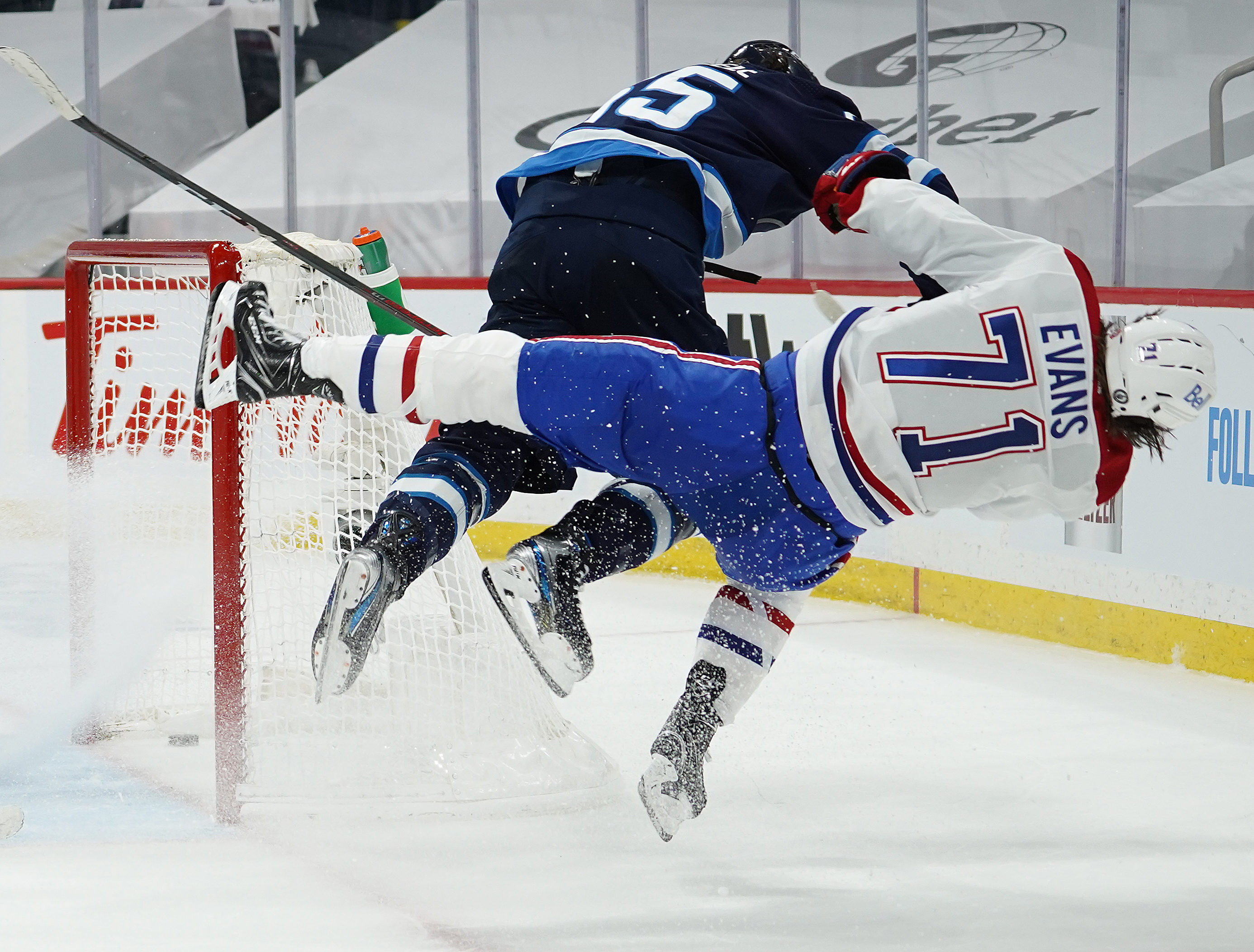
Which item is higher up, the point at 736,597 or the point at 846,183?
the point at 846,183

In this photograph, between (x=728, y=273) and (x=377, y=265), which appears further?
(x=377, y=265)

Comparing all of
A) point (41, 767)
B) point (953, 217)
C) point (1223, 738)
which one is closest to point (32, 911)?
point (41, 767)

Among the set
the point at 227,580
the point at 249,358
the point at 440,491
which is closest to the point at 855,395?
the point at 440,491

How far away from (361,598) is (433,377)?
0.32 metres

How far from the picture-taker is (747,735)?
296 centimetres

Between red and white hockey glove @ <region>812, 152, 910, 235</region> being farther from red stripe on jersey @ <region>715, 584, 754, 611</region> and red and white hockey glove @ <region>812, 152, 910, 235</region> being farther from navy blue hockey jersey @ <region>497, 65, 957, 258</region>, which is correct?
red stripe on jersey @ <region>715, 584, 754, 611</region>

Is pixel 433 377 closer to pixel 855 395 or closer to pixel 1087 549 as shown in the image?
pixel 855 395

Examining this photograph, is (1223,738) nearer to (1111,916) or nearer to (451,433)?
(1111,916)

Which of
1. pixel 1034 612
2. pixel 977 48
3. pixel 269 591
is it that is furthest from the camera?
pixel 977 48

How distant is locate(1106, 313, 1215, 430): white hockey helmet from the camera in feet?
6.15

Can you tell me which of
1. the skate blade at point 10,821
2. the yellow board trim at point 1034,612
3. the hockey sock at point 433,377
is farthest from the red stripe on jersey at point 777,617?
the skate blade at point 10,821

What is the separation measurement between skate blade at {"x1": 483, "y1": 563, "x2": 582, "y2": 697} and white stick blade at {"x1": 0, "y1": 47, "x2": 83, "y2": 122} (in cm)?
103

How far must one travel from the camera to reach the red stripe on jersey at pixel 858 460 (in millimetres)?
1934

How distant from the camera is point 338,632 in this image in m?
1.92
